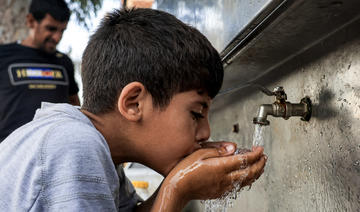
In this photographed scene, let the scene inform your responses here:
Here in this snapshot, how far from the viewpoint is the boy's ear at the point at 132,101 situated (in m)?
1.20

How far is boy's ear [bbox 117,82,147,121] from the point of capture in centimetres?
120

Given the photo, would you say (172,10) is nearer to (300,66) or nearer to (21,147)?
(300,66)

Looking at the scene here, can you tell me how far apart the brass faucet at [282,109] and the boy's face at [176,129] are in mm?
255

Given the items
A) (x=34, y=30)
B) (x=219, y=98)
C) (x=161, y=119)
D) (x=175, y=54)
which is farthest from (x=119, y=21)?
(x=34, y=30)

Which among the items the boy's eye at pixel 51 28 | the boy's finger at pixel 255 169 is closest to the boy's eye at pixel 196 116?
the boy's finger at pixel 255 169

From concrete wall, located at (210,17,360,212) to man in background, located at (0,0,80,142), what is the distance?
1.42 m

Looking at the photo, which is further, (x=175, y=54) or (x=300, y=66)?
(x=300, y=66)

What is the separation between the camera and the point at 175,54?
127 centimetres

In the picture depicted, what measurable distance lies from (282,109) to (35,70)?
5.94 ft

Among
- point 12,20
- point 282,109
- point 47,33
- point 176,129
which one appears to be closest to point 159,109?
point 176,129

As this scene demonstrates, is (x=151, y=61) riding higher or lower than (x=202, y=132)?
higher

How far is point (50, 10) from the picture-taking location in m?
2.79

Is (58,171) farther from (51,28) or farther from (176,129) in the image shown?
(51,28)

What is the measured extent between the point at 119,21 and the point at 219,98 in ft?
4.41
